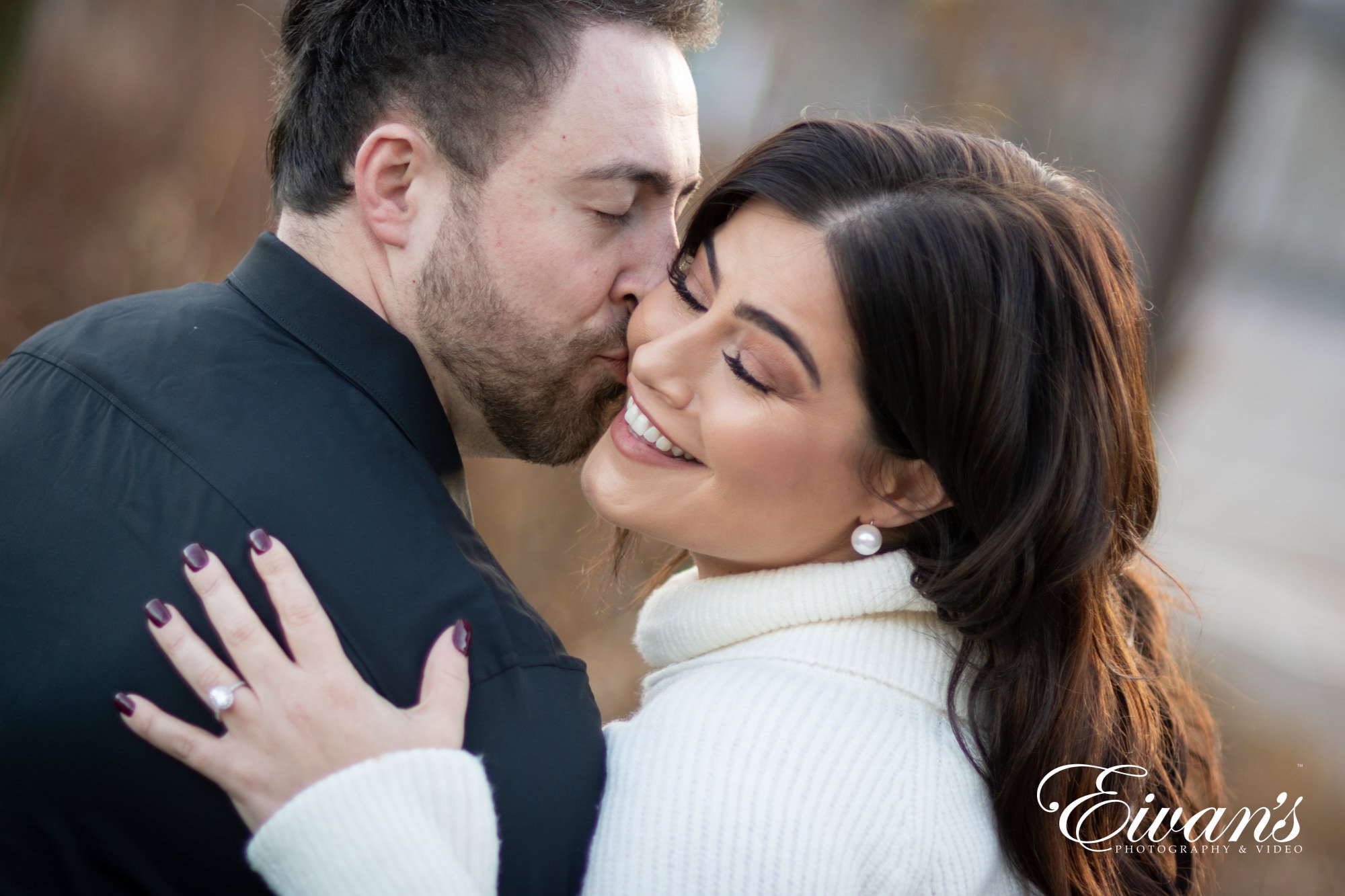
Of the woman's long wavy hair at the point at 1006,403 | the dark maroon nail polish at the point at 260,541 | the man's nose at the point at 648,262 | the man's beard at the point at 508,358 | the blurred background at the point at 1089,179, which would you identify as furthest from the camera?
the blurred background at the point at 1089,179

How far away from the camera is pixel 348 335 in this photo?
1766 millimetres

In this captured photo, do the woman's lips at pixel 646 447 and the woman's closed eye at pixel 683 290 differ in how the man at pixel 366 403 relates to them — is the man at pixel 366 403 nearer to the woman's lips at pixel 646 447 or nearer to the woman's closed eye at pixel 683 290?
the woman's closed eye at pixel 683 290

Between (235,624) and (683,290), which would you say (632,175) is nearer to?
(683,290)

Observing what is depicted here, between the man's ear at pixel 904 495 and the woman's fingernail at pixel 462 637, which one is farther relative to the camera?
the man's ear at pixel 904 495

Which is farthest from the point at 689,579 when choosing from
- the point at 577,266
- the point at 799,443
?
the point at 577,266

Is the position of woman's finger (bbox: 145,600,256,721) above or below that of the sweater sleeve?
above

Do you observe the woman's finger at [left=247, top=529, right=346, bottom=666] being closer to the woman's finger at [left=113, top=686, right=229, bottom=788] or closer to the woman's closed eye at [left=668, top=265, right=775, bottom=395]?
the woman's finger at [left=113, top=686, right=229, bottom=788]

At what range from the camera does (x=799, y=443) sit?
178 cm

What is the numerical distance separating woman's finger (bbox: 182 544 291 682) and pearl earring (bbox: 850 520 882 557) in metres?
0.96

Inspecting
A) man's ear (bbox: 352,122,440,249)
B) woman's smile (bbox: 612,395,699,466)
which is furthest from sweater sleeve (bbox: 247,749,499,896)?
man's ear (bbox: 352,122,440,249)

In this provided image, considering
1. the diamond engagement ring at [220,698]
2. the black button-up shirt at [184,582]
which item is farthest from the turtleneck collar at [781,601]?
the diamond engagement ring at [220,698]

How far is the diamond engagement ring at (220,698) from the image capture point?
1.39 meters

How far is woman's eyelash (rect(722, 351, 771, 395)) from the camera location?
177 cm

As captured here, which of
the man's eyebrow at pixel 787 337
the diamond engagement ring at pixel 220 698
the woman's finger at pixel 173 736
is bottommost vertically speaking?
the woman's finger at pixel 173 736
